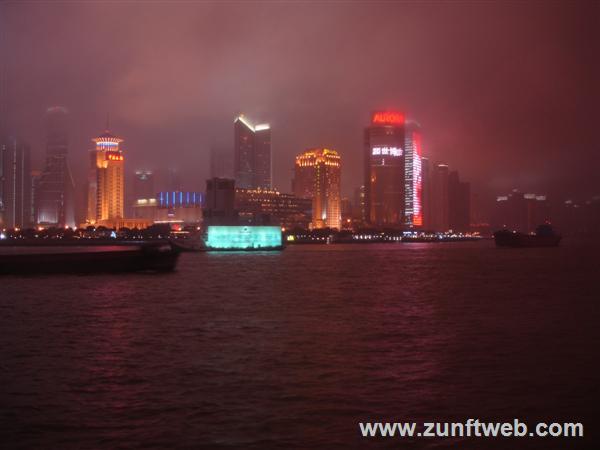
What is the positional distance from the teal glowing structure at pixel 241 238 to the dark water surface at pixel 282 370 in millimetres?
126508

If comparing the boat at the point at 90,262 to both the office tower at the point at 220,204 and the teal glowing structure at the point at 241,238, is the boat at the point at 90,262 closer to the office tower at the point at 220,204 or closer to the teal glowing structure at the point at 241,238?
the teal glowing structure at the point at 241,238

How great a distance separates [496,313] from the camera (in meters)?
32.9

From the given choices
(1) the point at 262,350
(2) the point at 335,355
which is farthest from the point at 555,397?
(1) the point at 262,350

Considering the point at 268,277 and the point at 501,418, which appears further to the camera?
the point at 268,277

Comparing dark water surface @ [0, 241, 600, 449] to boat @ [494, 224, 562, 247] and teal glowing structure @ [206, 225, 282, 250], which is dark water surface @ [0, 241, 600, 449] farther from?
boat @ [494, 224, 562, 247]

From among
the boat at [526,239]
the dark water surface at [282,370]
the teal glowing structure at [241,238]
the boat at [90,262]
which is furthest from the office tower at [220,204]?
the dark water surface at [282,370]

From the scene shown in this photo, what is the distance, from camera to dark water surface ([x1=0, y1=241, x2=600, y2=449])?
1290cm

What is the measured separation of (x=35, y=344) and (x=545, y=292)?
36.0m

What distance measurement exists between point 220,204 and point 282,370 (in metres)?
175

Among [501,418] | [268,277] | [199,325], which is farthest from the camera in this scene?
[268,277]

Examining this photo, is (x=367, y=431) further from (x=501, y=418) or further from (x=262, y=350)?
(x=262, y=350)

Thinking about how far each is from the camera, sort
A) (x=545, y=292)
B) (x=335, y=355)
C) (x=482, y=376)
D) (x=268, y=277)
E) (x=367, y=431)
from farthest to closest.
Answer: (x=268, y=277), (x=545, y=292), (x=335, y=355), (x=482, y=376), (x=367, y=431)

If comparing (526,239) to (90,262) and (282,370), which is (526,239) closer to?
(90,262)

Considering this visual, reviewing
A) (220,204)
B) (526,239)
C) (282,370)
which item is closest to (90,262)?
(282,370)
